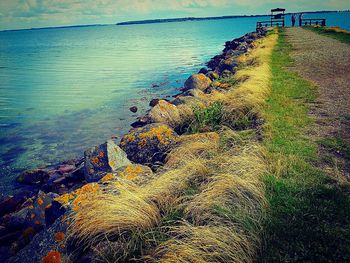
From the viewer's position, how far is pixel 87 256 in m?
3.38

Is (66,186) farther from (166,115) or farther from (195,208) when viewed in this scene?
(195,208)

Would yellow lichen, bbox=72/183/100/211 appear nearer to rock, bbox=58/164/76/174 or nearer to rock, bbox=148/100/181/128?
rock, bbox=58/164/76/174

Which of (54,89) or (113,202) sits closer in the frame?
(113,202)

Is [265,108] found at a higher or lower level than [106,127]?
higher

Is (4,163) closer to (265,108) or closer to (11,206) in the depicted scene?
(11,206)

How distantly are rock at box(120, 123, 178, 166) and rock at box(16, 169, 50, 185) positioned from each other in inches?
112

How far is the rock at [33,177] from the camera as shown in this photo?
783cm

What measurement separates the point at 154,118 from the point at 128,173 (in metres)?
3.92

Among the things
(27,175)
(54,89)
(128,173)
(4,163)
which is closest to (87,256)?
(128,173)

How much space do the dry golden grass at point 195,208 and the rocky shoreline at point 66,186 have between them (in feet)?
1.00

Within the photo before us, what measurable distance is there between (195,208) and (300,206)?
4.88 ft

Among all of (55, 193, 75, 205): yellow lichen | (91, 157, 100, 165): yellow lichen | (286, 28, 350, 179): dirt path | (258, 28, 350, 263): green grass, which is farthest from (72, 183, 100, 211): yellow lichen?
(286, 28, 350, 179): dirt path

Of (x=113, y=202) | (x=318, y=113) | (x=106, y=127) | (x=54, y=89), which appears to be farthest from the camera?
(x=54, y=89)

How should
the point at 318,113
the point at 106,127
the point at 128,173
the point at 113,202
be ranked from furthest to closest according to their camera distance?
the point at 106,127 < the point at 318,113 < the point at 128,173 < the point at 113,202
